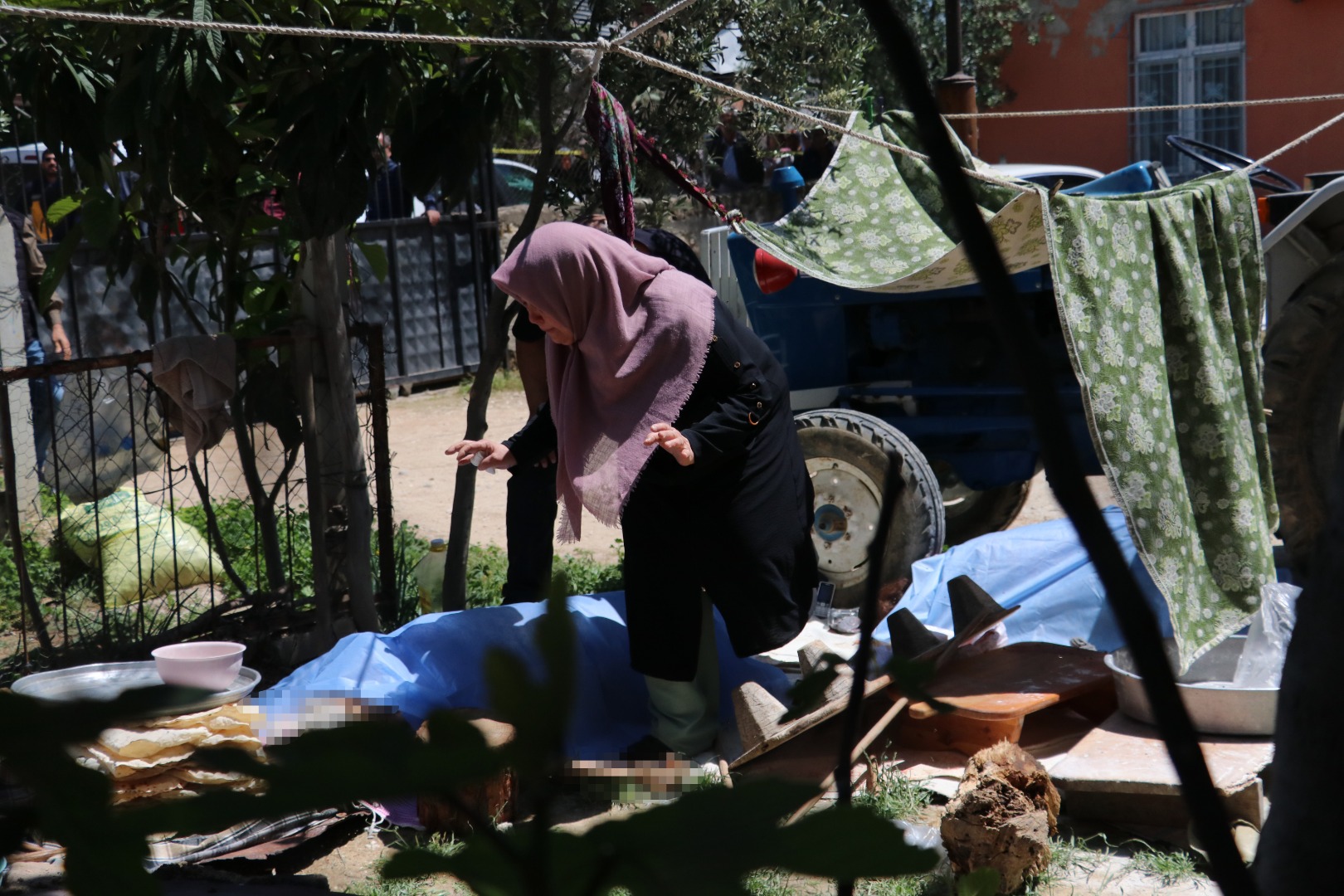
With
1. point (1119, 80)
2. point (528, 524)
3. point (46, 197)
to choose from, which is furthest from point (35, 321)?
point (1119, 80)

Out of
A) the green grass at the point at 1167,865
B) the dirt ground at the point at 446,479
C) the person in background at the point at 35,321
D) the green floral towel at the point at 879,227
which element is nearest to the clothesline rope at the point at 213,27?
the green floral towel at the point at 879,227

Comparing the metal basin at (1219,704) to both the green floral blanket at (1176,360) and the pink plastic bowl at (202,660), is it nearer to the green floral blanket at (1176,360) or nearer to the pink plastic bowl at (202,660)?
the green floral blanket at (1176,360)

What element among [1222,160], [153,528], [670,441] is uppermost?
[1222,160]

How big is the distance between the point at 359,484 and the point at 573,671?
3.81 meters

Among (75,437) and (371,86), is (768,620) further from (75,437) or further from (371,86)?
(75,437)

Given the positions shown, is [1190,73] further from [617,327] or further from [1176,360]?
[617,327]

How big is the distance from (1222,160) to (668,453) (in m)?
3.01

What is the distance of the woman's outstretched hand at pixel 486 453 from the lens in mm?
3328

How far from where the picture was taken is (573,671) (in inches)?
13.9

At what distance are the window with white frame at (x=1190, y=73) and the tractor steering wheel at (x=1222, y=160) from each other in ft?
23.3

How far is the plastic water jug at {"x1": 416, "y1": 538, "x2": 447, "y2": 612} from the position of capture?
4598 millimetres

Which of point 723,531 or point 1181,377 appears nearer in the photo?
point 723,531

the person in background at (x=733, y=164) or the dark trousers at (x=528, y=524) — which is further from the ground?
the person in background at (x=733, y=164)

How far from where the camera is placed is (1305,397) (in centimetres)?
428
